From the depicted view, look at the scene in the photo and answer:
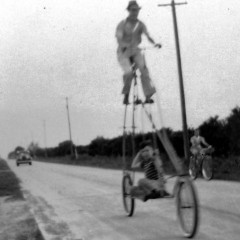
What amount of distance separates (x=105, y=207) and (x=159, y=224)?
3236mm

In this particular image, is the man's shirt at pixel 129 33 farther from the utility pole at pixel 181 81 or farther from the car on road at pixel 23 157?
the car on road at pixel 23 157

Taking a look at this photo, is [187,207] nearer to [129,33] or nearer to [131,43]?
[131,43]

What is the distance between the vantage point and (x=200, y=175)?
65.3ft

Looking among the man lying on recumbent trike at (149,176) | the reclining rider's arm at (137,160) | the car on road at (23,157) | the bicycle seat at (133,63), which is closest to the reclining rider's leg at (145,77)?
the bicycle seat at (133,63)

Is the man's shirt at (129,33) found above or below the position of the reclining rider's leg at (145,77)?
above

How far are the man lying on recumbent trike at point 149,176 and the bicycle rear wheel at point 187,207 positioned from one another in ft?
1.71

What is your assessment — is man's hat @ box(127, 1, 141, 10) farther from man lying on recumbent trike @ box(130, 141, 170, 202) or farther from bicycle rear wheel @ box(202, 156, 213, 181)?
bicycle rear wheel @ box(202, 156, 213, 181)

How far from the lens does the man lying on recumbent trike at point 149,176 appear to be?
775 centimetres

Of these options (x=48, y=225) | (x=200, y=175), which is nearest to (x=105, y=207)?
(x=48, y=225)

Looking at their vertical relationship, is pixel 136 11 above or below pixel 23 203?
above

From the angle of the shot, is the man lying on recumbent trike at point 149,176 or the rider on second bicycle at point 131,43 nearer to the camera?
the man lying on recumbent trike at point 149,176

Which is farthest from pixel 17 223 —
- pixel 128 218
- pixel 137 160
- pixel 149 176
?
pixel 149 176

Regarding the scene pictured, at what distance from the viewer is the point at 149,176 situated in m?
8.05

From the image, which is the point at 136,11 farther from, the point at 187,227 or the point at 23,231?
the point at 23,231
